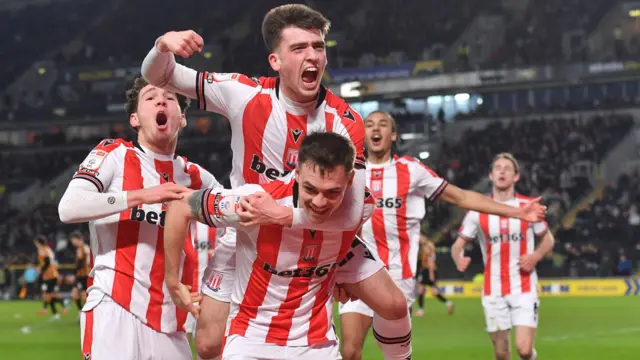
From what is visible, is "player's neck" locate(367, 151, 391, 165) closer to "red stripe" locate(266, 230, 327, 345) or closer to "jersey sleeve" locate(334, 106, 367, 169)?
"jersey sleeve" locate(334, 106, 367, 169)

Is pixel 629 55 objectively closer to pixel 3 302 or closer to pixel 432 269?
pixel 432 269

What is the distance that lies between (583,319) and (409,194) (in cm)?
1039

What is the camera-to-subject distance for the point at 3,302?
89.9 feet

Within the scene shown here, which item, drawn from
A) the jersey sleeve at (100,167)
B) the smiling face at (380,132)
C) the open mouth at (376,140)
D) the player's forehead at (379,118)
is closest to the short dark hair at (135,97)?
the jersey sleeve at (100,167)

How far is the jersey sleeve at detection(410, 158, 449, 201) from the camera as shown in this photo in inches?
319

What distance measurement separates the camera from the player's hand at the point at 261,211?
3992mm

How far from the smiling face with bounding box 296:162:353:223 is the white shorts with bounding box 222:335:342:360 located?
690 mm

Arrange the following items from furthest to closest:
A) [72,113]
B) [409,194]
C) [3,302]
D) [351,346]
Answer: [72,113], [3,302], [409,194], [351,346]

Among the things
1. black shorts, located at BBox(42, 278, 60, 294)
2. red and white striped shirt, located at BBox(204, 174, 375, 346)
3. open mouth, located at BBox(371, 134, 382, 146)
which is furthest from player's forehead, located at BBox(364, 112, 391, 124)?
black shorts, located at BBox(42, 278, 60, 294)

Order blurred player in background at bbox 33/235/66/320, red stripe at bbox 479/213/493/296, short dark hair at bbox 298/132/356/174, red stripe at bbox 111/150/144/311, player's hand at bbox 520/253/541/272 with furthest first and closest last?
blurred player in background at bbox 33/235/66/320, red stripe at bbox 479/213/493/296, player's hand at bbox 520/253/541/272, red stripe at bbox 111/150/144/311, short dark hair at bbox 298/132/356/174

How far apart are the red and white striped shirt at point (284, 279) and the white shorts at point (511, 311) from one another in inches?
210

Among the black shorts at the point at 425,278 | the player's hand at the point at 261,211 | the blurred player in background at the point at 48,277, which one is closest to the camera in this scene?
the player's hand at the point at 261,211

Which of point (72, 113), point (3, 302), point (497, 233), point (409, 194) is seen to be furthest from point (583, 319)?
point (72, 113)

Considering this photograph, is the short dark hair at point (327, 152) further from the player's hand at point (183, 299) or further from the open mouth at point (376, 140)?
the open mouth at point (376, 140)
